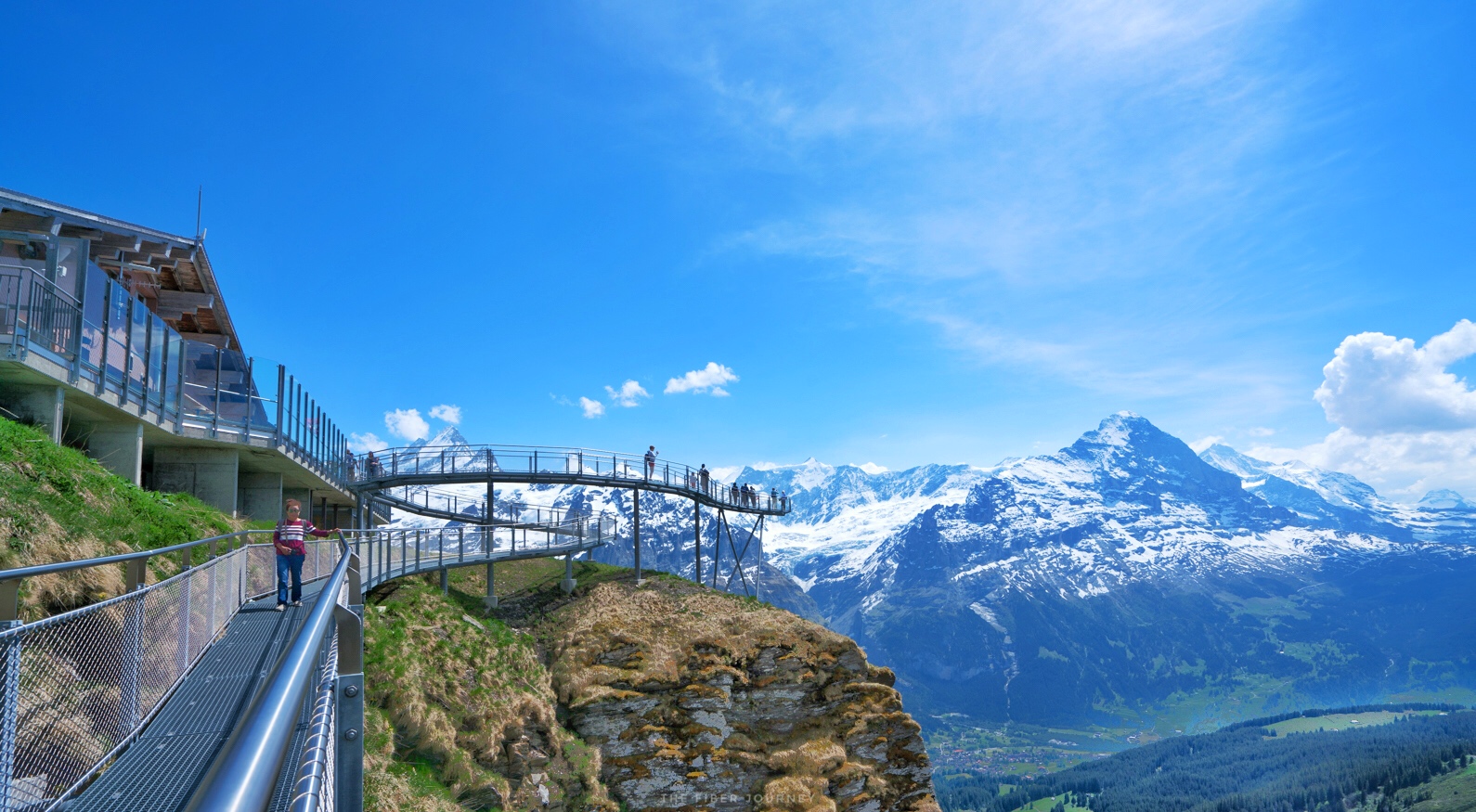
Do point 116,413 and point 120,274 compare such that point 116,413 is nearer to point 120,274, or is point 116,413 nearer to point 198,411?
point 198,411

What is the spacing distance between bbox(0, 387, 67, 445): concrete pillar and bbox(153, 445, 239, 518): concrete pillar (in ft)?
32.5

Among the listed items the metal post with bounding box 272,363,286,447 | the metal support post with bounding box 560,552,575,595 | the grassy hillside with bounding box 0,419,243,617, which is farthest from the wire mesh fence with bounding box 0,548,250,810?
the metal support post with bounding box 560,552,575,595

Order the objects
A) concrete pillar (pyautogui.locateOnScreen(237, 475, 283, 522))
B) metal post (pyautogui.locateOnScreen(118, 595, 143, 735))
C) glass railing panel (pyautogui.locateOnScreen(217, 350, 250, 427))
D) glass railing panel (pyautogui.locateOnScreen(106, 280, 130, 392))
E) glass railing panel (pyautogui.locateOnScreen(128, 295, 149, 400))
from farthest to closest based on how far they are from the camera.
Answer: concrete pillar (pyautogui.locateOnScreen(237, 475, 283, 522)), glass railing panel (pyautogui.locateOnScreen(217, 350, 250, 427)), glass railing panel (pyautogui.locateOnScreen(128, 295, 149, 400)), glass railing panel (pyautogui.locateOnScreen(106, 280, 130, 392)), metal post (pyautogui.locateOnScreen(118, 595, 143, 735))

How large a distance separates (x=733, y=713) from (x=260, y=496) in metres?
22.1

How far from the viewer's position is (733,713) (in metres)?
34.7

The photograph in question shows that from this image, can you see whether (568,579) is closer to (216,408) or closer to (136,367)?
(216,408)

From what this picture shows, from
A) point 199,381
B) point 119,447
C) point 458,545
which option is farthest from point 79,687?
point 458,545

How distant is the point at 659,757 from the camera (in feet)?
106

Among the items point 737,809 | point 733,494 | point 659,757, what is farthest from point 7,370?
point 733,494

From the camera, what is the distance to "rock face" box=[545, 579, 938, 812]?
106ft

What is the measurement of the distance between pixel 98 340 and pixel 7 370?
3.10 metres

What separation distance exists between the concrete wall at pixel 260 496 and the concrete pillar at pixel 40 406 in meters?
17.2

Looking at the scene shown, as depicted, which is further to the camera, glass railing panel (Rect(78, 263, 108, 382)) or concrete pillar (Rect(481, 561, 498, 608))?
concrete pillar (Rect(481, 561, 498, 608))

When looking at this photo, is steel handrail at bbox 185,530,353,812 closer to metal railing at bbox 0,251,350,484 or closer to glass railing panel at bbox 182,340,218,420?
metal railing at bbox 0,251,350,484
